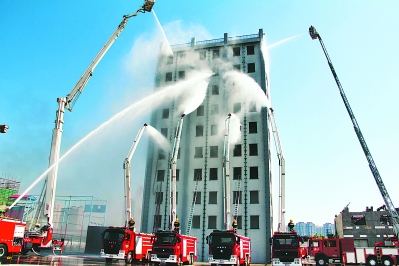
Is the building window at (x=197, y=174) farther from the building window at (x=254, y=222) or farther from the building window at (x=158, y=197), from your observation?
the building window at (x=254, y=222)

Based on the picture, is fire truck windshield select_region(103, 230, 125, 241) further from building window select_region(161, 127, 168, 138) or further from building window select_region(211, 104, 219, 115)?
building window select_region(211, 104, 219, 115)

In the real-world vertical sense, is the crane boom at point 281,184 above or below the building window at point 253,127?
below

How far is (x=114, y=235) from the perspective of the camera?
85.0 feet

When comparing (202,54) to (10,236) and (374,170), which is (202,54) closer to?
(374,170)

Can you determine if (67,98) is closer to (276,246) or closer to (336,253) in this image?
(276,246)

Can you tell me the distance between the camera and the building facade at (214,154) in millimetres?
40406

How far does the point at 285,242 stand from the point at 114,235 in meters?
13.5

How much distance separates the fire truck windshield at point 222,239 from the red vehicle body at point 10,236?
14.7 metres

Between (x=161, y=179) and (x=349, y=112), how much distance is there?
25457 mm

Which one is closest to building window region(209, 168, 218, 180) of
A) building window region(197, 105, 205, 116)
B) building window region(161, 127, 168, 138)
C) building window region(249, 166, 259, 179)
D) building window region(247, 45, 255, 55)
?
building window region(249, 166, 259, 179)

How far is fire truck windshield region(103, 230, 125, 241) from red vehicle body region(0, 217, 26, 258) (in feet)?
20.7

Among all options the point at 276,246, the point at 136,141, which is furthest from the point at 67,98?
the point at 276,246

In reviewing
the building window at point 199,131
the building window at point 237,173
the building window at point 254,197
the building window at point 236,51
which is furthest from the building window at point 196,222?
the building window at point 236,51

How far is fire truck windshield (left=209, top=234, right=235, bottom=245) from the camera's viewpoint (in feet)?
81.9
